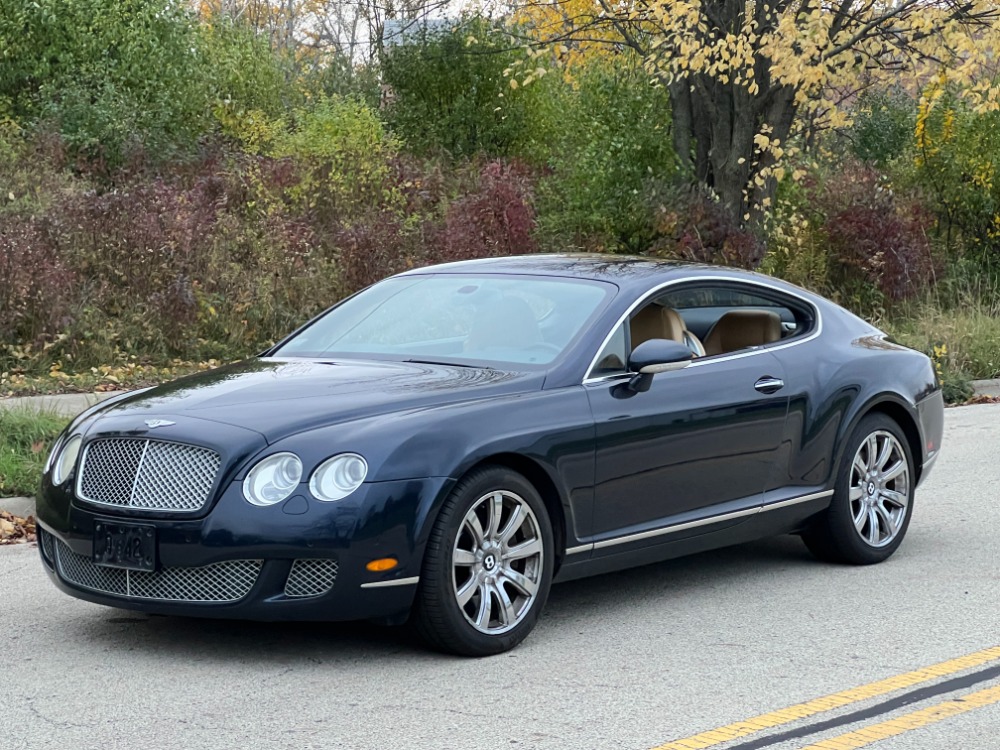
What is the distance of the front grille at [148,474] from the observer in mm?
5672

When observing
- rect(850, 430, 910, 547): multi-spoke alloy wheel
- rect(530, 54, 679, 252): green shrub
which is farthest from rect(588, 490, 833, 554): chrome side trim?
rect(530, 54, 679, 252): green shrub

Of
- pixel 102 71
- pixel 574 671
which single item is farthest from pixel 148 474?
pixel 102 71

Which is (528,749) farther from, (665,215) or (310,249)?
(665,215)

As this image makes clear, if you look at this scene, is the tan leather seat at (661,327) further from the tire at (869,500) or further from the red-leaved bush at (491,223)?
the red-leaved bush at (491,223)

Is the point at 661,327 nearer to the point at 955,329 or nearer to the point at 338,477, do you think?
the point at 338,477

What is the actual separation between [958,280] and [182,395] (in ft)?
53.5

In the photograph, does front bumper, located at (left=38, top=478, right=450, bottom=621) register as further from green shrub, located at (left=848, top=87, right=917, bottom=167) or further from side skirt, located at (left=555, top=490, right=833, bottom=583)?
green shrub, located at (left=848, top=87, right=917, bottom=167)

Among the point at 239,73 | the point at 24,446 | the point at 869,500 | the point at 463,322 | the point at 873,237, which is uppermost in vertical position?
the point at 239,73

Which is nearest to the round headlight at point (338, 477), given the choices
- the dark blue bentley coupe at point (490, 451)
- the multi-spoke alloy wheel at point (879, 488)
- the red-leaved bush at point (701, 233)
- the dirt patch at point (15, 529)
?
the dark blue bentley coupe at point (490, 451)

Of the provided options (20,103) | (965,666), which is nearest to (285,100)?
(20,103)

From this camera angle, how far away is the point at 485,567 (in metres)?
5.95

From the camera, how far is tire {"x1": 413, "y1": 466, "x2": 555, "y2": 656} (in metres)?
5.77

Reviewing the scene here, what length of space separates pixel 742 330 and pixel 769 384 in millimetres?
627

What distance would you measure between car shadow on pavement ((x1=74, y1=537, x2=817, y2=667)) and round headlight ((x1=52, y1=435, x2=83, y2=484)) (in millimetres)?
664
